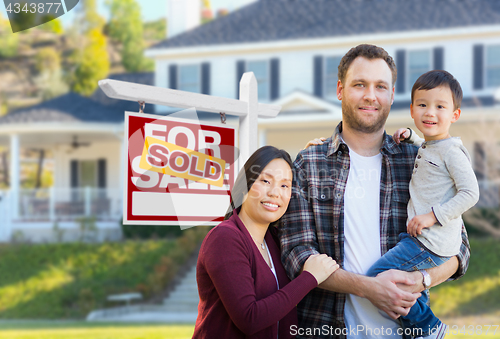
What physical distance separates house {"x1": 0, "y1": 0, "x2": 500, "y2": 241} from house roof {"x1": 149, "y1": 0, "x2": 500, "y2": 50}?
0.04 metres

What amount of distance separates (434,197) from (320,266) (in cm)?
71

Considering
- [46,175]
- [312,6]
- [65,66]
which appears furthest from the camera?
[65,66]

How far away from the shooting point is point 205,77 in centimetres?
1742

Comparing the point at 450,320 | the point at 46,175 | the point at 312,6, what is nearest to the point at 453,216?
the point at 450,320

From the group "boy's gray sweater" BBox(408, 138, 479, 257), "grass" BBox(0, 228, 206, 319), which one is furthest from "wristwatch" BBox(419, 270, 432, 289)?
"grass" BBox(0, 228, 206, 319)

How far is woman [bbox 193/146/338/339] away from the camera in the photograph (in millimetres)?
2232

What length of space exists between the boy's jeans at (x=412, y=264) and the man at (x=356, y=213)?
0.15ft

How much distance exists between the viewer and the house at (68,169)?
1573 cm

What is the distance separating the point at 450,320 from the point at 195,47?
38.2 ft

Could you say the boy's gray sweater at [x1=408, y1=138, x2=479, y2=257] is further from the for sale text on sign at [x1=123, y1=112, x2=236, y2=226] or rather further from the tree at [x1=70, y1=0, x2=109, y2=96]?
the tree at [x1=70, y1=0, x2=109, y2=96]

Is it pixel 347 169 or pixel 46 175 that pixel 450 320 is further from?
pixel 46 175

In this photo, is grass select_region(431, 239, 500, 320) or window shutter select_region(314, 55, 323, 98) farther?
window shutter select_region(314, 55, 323, 98)

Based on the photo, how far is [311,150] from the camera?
2.94 metres

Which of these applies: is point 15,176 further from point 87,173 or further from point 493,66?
point 493,66
